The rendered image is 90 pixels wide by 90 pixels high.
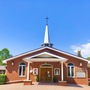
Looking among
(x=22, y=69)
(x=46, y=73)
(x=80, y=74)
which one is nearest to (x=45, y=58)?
(x=46, y=73)

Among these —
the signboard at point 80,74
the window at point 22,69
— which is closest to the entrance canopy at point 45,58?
the window at point 22,69

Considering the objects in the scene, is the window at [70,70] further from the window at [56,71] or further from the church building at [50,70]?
the window at [56,71]

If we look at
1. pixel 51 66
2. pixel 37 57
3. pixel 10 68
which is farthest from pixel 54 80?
pixel 10 68

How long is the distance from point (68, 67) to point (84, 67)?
2.23 metres

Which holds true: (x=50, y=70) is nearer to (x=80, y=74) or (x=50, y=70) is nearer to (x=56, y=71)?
(x=56, y=71)

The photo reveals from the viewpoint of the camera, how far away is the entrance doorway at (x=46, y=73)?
2216cm

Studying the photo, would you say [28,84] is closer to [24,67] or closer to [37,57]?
[37,57]

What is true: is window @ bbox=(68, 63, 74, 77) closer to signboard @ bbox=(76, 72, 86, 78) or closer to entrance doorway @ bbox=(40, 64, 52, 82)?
signboard @ bbox=(76, 72, 86, 78)

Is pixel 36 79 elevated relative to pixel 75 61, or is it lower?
lower

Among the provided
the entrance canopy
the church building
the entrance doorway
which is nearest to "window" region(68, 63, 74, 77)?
the church building

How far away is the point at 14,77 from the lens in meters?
22.2

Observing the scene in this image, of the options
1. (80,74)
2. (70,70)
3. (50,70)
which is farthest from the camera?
(50,70)

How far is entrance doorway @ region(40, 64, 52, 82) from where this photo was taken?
72.7 ft

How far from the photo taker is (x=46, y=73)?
880 inches
